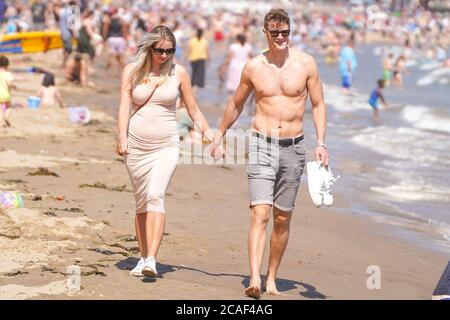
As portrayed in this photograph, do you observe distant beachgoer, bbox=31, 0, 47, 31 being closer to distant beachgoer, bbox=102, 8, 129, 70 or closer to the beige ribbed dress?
distant beachgoer, bbox=102, 8, 129, 70

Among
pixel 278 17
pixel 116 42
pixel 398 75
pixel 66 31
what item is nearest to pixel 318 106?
pixel 278 17

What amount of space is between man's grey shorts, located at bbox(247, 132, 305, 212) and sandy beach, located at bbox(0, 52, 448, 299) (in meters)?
0.62

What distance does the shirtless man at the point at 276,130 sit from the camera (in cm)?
648

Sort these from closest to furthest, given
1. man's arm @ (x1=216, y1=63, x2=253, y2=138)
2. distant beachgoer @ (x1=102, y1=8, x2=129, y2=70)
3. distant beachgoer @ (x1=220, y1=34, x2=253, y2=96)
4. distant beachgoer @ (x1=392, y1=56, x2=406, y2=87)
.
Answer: man's arm @ (x1=216, y1=63, x2=253, y2=138) < distant beachgoer @ (x1=220, y1=34, x2=253, y2=96) < distant beachgoer @ (x1=102, y1=8, x2=129, y2=70) < distant beachgoer @ (x1=392, y1=56, x2=406, y2=87)

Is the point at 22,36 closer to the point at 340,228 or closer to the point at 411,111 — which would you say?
the point at 411,111

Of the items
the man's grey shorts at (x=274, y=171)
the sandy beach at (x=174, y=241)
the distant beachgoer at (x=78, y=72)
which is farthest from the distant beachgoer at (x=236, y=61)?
the man's grey shorts at (x=274, y=171)

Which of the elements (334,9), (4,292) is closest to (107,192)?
(4,292)

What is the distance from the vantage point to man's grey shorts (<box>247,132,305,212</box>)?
256 inches

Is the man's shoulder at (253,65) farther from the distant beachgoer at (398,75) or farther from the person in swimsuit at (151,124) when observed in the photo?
the distant beachgoer at (398,75)

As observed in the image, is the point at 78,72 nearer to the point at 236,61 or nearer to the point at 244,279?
the point at 236,61

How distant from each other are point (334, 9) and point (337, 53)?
53676mm

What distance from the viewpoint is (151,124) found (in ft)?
21.9

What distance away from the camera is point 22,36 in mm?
21312

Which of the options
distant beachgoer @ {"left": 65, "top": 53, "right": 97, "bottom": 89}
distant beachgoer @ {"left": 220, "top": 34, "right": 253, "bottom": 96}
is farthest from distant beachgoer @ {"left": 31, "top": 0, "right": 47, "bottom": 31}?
distant beachgoer @ {"left": 220, "top": 34, "right": 253, "bottom": 96}
